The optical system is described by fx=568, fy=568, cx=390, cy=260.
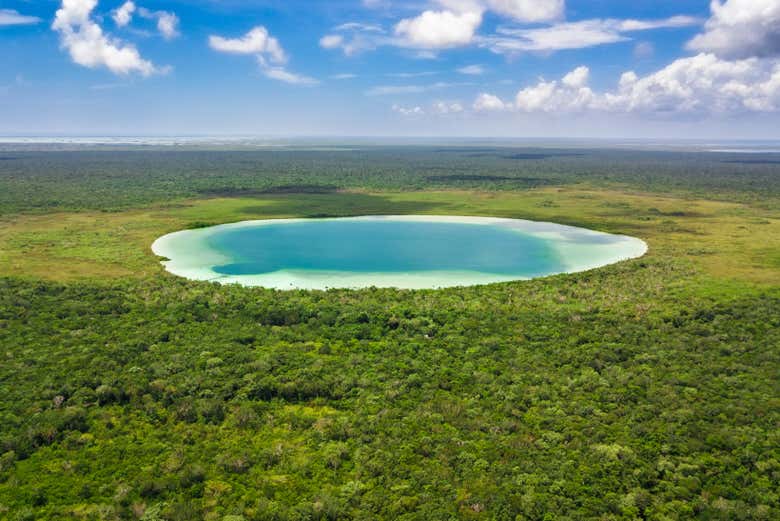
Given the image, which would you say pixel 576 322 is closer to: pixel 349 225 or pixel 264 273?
pixel 264 273

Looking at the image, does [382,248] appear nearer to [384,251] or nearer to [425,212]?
[384,251]

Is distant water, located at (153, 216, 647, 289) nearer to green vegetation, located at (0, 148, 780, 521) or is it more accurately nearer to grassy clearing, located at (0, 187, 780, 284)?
grassy clearing, located at (0, 187, 780, 284)

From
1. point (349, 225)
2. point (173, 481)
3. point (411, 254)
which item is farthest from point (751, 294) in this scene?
point (349, 225)

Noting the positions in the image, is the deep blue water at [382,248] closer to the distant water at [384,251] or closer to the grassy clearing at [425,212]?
the distant water at [384,251]

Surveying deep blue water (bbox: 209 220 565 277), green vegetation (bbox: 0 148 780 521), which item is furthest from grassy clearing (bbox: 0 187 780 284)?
deep blue water (bbox: 209 220 565 277)

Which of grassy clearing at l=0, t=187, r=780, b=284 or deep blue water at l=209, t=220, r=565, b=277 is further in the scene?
deep blue water at l=209, t=220, r=565, b=277

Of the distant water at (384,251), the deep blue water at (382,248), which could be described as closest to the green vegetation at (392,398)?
the distant water at (384,251)
